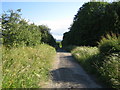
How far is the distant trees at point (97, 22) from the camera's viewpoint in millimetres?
27094

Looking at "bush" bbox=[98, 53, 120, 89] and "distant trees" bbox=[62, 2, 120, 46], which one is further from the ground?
"distant trees" bbox=[62, 2, 120, 46]

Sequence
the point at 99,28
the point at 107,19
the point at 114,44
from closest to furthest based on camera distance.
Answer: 1. the point at 114,44
2. the point at 107,19
3. the point at 99,28

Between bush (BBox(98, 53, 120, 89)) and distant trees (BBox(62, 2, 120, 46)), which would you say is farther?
distant trees (BBox(62, 2, 120, 46))

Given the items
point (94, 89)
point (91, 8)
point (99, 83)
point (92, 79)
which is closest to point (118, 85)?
point (94, 89)

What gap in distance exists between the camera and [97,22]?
30.4 metres

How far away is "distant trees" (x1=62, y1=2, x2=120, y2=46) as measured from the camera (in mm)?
27094

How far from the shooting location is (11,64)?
5.71 m

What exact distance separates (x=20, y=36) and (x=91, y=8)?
2571cm

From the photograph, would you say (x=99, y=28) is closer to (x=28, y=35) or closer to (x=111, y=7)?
(x=111, y=7)

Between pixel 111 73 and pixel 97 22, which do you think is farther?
pixel 97 22

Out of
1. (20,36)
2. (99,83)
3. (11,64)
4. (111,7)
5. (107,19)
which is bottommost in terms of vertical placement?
(99,83)

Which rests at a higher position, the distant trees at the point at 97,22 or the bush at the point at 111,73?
the distant trees at the point at 97,22

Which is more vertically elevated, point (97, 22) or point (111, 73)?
point (97, 22)

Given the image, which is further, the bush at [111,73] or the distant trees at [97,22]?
the distant trees at [97,22]
